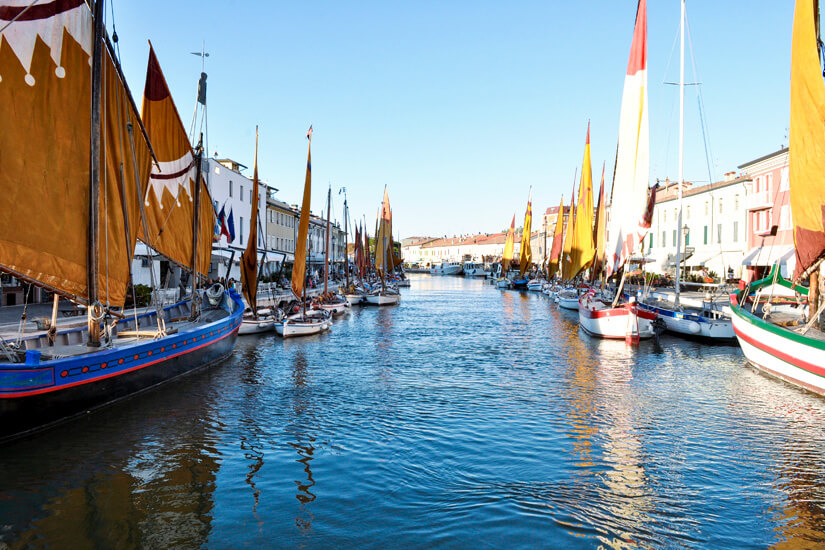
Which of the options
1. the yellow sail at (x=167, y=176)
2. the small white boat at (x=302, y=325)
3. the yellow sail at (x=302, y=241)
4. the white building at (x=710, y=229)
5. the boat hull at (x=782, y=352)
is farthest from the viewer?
the white building at (x=710, y=229)

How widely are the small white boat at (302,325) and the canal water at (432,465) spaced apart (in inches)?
355

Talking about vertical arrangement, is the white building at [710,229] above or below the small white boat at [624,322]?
above

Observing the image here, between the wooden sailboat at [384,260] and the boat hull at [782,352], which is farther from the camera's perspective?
the wooden sailboat at [384,260]

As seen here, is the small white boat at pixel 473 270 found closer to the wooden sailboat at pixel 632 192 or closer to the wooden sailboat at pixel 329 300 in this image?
the wooden sailboat at pixel 329 300

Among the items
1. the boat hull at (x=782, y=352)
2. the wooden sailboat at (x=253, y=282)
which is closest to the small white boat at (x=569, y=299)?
the wooden sailboat at (x=253, y=282)

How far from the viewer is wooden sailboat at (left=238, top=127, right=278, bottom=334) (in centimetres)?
2691

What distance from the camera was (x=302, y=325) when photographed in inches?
1180

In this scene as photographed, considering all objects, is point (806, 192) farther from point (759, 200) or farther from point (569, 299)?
point (759, 200)

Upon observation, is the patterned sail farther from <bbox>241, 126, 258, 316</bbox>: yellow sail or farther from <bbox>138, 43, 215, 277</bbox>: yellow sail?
<bbox>138, 43, 215, 277</bbox>: yellow sail

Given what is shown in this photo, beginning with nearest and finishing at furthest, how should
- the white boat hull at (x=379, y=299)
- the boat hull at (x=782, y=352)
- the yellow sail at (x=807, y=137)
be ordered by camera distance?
the yellow sail at (x=807, y=137) < the boat hull at (x=782, y=352) < the white boat hull at (x=379, y=299)

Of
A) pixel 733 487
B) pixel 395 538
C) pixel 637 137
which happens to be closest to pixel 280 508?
pixel 395 538

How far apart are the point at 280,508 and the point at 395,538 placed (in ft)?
7.14

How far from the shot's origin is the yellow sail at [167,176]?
19.1m

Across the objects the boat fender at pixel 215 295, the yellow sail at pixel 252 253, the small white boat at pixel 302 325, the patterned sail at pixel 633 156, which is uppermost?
the patterned sail at pixel 633 156
